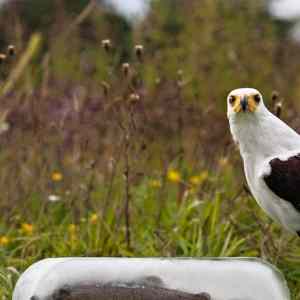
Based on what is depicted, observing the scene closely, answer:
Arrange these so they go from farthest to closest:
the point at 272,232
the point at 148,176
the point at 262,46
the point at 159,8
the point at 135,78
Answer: the point at 159,8 < the point at 262,46 < the point at 148,176 < the point at 272,232 < the point at 135,78

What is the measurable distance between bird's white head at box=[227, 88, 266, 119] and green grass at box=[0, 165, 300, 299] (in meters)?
0.83

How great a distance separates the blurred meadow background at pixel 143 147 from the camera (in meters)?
4.42

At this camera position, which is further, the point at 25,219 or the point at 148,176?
the point at 148,176

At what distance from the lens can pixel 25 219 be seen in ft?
16.0

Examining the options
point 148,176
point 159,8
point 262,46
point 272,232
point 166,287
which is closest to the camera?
point 166,287

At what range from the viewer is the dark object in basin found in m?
3.24

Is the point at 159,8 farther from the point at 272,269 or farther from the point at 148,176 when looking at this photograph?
the point at 272,269

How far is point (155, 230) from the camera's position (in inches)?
175

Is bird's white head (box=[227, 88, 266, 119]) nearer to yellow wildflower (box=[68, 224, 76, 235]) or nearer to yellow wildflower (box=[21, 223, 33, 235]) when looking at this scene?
yellow wildflower (box=[68, 224, 76, 235])

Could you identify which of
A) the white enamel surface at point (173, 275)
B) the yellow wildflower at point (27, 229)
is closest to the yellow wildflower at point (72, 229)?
the yellow wildflower at point (27, 229)

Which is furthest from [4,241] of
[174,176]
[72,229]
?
[174,176]

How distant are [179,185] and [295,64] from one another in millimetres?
3352

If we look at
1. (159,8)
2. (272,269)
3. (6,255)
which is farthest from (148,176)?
(159,8)

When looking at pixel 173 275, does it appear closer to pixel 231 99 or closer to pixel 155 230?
pixel 231 99
